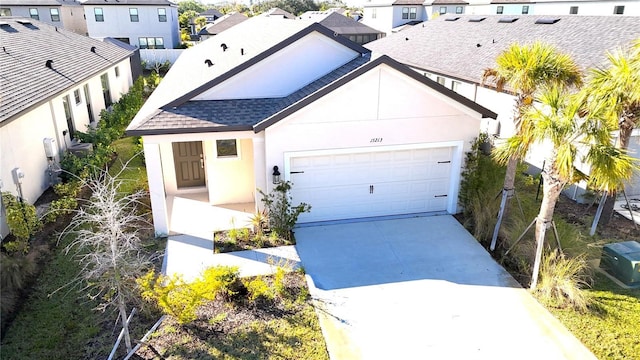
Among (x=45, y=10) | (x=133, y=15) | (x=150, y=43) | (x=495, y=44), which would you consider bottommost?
(x=150, y=43)

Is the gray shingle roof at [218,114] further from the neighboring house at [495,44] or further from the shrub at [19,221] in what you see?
the neighboring house at [495,44]

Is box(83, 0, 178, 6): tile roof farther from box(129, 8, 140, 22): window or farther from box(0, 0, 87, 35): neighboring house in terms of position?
box(0, 0, 87, 35): neighboring house

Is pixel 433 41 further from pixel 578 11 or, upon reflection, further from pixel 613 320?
pixel 578 11

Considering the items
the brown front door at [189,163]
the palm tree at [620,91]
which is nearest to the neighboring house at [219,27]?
the brown front door at [189,163]

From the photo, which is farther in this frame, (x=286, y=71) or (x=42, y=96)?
(x=42, y=96)

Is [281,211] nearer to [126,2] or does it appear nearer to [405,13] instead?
[126,2]

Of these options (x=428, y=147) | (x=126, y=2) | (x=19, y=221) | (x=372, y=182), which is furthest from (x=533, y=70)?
(x=126, y=2)

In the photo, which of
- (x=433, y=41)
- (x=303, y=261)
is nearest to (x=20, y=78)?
(x=303, y=261)
